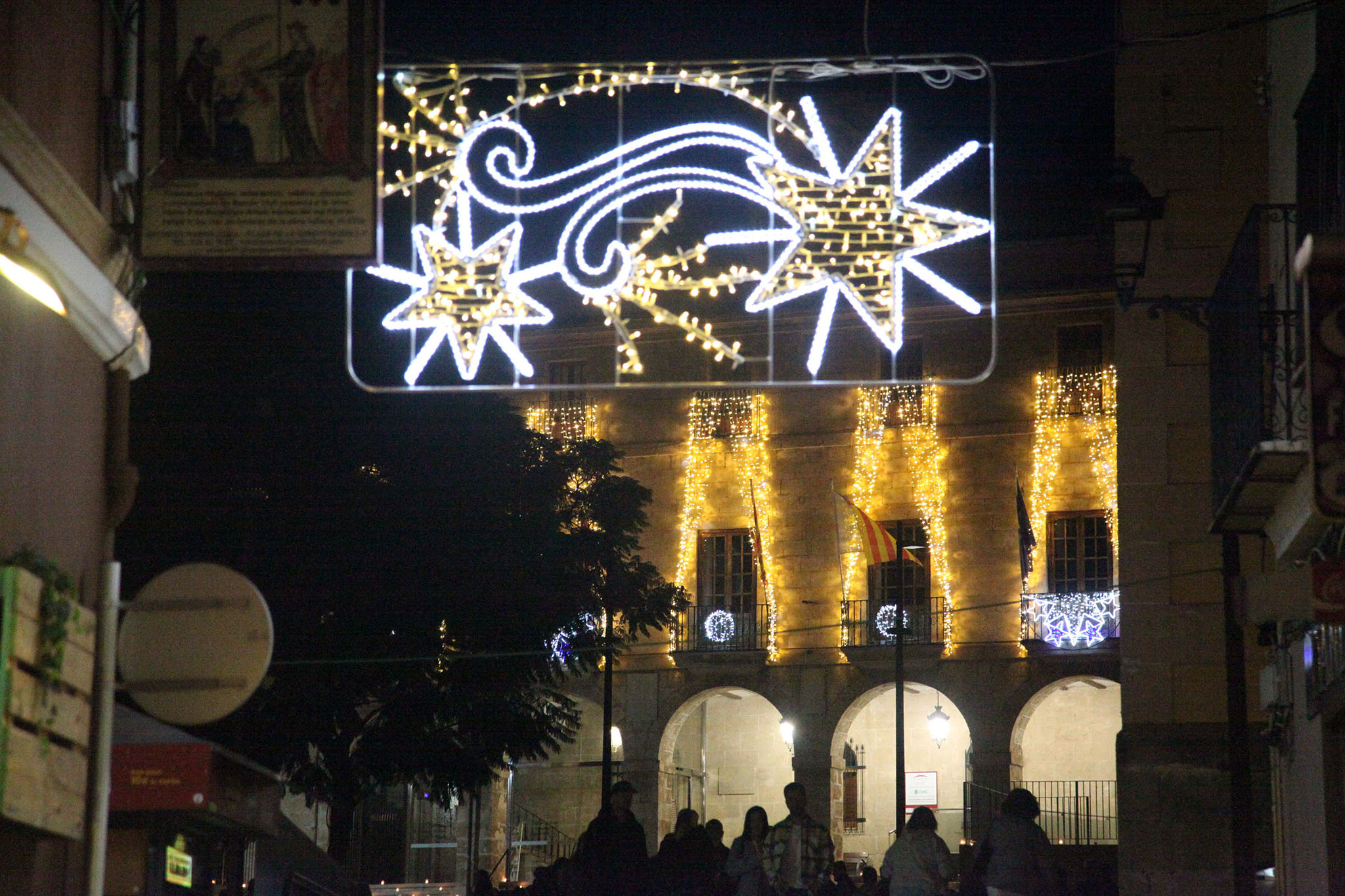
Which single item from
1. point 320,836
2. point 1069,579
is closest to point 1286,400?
point 1069,579

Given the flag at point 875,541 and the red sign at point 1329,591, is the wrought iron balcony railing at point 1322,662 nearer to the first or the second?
the red sign at point 1329,591

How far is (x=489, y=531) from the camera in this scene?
20172 mm

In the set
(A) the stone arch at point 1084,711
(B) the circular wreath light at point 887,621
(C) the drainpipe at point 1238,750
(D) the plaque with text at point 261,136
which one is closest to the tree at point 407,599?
(C) the drainpipe at point 1238,750

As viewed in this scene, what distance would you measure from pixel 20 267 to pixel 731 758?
36.0 metres

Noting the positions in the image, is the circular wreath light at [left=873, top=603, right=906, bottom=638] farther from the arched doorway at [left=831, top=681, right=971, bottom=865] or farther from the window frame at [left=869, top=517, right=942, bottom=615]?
the arched doorway at [left=831, top=681, right=971, bottom=865]

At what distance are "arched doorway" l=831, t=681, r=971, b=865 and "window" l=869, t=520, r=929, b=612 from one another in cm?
171

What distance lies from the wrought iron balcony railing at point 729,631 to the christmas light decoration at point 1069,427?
19.4 ft

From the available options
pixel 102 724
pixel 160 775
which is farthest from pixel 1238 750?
pixel 102 724

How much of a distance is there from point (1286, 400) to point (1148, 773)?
365 inches

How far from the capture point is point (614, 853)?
14.6m

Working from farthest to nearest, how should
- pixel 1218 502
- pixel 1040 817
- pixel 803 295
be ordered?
pixel 1040 817, pixel 1218 502, pixel 803 295

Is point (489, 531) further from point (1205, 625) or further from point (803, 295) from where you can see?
point (803, 295)

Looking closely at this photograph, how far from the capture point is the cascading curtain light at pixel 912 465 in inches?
1544

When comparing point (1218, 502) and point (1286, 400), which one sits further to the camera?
point (1218, 502)
